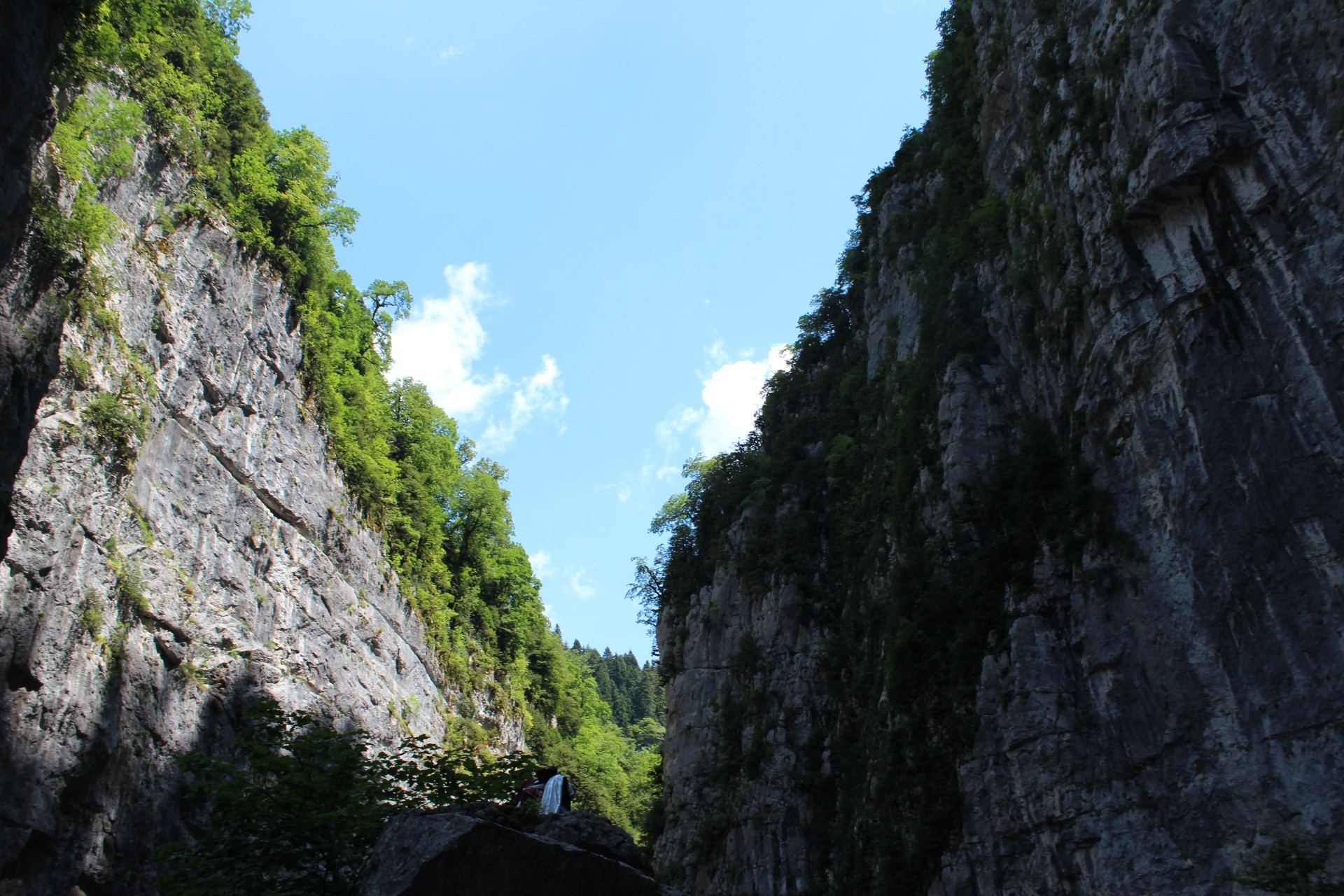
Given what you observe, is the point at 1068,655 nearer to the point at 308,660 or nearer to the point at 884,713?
the point at 884,713

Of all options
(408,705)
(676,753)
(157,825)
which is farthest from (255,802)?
(676,753)

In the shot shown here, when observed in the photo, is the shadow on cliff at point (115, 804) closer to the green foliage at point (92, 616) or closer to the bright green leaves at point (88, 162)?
the green foliage at point (92, 616)

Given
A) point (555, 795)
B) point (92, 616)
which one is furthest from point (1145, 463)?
point (92, 616)

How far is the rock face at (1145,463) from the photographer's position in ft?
44.3

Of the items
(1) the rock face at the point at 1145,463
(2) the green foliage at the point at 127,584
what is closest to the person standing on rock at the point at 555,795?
(1) the rock face at the point at 1145,463

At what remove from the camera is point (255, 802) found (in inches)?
436

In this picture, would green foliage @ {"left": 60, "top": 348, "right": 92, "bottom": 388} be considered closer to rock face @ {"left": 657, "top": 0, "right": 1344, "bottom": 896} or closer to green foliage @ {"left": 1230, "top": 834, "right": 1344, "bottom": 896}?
rock face @ {"left": 657, "top": 0, "right": 1344, "bottom": 896}

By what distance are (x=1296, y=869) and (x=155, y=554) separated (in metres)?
20.3

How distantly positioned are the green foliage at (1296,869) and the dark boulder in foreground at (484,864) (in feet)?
28.6

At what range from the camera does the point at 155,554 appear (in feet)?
62.1

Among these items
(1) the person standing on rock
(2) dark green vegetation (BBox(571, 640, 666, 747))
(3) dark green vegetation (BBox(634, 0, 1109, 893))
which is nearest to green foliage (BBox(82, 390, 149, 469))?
(1) the person standing on rock

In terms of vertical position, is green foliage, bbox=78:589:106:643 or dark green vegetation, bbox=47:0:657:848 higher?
dark green vegetation, bbox=47:0:657:848

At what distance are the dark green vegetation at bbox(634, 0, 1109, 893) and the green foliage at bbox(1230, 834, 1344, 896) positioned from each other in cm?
642

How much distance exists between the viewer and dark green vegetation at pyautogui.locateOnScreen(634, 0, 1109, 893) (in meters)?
20.1
